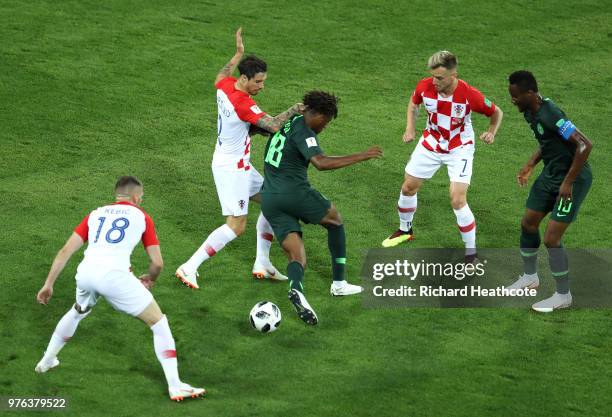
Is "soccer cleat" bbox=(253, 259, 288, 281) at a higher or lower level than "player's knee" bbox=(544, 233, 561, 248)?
lower

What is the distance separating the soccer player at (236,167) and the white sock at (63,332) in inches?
84.4

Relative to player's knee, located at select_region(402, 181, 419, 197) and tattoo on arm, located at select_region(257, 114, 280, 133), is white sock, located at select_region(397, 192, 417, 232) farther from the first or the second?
tattoo on arm, located at select_region(257, 114, 280, 133)

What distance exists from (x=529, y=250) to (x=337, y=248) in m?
2.07

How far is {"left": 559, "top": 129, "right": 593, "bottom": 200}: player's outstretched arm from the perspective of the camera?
1032 centimetres

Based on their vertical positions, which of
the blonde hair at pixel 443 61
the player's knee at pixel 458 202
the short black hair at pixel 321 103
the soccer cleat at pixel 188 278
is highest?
the blonde hair at pixel 443 61

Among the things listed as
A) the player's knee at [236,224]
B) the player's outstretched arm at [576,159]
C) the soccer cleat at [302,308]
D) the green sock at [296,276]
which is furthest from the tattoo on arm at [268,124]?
the player's outstretched arm at [576,159]

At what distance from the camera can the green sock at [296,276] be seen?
10586 millimetres

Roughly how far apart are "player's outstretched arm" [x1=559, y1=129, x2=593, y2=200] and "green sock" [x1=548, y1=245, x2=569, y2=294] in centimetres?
70

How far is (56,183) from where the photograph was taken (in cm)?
1391

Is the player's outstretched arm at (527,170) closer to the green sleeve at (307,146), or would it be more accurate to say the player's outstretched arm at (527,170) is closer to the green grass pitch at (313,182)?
the green grass pitch at (313,182)

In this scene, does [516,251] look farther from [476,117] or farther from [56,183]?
[56,183]

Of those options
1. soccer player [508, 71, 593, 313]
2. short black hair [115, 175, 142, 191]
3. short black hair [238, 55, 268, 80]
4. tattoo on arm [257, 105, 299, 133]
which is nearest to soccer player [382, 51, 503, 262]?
soccer player [508, 71, 593, 313]

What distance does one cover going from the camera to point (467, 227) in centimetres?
1195

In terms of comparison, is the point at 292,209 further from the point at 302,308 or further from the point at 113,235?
the point at 113,235
